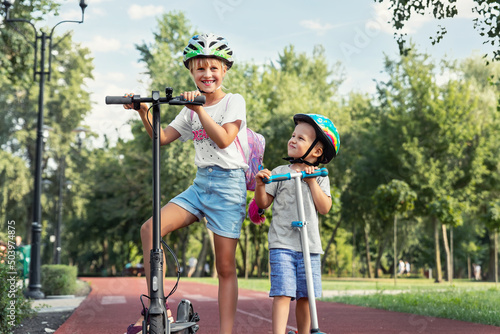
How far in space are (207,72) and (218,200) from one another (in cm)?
87

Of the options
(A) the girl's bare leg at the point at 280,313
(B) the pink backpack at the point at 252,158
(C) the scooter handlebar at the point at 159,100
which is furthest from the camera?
(B) the pink backpack at the point at 252,158

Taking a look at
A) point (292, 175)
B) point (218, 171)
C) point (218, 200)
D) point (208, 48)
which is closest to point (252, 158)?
point (218, 171)

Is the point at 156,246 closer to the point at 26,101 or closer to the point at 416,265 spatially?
the point at 26,101

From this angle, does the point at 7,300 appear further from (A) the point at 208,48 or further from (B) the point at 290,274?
(A) the point at 208,48

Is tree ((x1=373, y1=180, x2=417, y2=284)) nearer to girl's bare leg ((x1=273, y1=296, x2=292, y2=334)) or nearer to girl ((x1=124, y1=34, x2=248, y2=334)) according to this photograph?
girl ((x1=124, y1=34, x2=248, y2=334))

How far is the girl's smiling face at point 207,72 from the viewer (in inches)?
176

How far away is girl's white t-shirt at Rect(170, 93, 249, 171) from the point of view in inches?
174

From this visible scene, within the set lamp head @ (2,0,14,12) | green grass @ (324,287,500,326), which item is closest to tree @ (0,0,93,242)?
lamp head @ (2,0,14,12)

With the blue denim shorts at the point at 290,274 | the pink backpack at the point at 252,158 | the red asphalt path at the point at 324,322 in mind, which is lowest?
the red asphalt path at the point at 324,322

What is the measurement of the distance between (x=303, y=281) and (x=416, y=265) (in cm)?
7106

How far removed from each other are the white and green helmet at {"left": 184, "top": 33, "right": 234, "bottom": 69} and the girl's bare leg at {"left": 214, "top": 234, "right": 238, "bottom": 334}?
4.00 ft

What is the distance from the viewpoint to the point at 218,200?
14.3 ft

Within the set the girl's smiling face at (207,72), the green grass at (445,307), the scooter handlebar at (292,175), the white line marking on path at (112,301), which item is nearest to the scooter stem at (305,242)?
the scooter handlebar at (292,175)

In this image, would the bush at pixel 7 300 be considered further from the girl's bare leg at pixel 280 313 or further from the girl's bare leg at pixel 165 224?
the girl's bare leg at pixel 280 313
